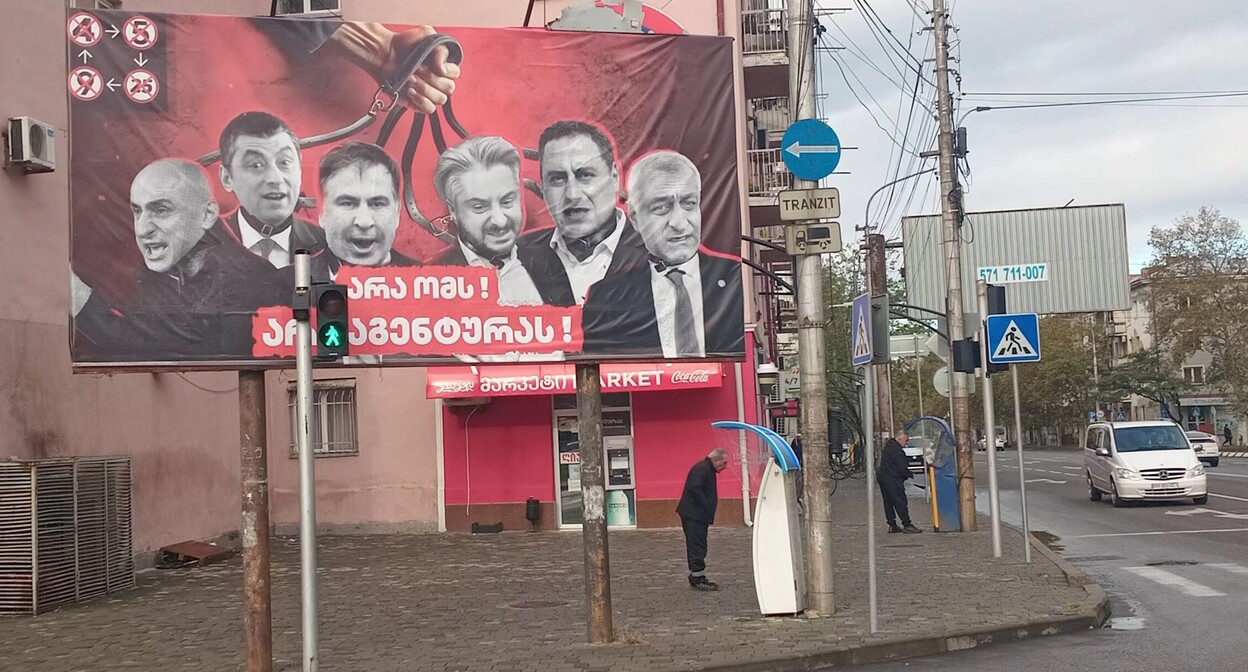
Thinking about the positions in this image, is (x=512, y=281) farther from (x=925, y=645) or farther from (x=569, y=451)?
(x=569, y=451)

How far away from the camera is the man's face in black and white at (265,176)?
10281 millimetres

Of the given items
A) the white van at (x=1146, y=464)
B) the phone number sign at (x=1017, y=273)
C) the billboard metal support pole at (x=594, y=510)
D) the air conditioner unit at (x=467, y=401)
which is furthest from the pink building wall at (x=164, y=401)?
the phone number sign at (x=1017, y=273)

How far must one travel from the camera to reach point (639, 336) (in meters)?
10.9

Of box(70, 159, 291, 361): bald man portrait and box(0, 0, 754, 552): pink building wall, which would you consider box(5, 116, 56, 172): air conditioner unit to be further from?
box(70, 159, 291, 361): bald man portrait

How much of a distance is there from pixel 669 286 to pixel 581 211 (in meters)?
1.01

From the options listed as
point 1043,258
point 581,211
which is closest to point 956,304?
point 581,211

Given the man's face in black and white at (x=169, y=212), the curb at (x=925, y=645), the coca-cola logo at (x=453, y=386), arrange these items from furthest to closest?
the coca-cola logo at (x=453, y=386)
the man's face in black and white at (x=169, y=212)
the curb at (x=925, y=645)

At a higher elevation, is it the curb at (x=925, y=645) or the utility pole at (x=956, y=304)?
the utility pole at (x=956, y=304)

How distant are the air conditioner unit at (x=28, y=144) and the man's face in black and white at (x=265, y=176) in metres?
7.01

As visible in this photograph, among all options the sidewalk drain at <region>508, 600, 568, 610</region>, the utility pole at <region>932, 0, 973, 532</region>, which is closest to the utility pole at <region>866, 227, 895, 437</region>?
the utility pole at <region>932, 0, 973, 532</region>

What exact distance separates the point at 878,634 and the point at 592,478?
274cm

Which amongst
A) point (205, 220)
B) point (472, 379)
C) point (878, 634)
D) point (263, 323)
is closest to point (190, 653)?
point (263, 323)

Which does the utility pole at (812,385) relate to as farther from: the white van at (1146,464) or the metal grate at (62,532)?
the white van at (1146,464)

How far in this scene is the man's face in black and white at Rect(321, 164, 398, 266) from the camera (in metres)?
10.4
